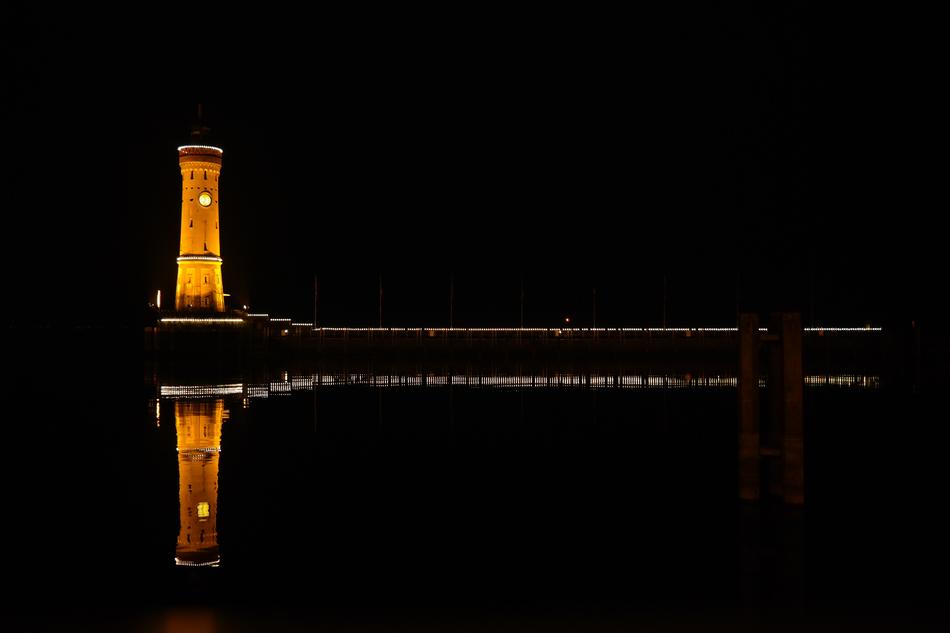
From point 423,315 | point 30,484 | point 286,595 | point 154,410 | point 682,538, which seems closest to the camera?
point 286,595

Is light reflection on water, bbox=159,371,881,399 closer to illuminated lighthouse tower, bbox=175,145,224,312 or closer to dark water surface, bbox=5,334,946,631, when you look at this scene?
dark water surface, bbox=5,334,946,631

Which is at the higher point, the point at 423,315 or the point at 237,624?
the point at 423,315

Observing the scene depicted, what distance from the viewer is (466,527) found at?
1406 cm

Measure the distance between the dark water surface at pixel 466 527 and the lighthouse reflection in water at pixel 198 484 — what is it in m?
0.09

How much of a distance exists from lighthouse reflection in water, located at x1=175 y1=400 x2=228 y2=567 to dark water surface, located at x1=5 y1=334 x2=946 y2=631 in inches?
3.5

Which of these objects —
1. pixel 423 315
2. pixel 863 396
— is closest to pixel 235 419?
pixel 863 396

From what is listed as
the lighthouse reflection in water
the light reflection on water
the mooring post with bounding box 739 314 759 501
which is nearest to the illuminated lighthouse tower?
the light reflection on water

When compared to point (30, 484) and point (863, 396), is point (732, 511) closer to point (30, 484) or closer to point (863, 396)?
point (30, 484)

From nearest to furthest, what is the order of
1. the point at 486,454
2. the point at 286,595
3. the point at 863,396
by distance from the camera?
1. the point at 286,595
2. the point at 486,454
3. the point at 863,396

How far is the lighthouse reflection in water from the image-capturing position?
12539mm

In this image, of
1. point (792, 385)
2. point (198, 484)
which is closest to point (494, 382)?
point (198, 484)

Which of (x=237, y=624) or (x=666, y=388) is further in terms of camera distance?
(x=666, y=388)

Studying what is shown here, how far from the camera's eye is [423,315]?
105 m

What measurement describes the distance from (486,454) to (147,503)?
8586mm
